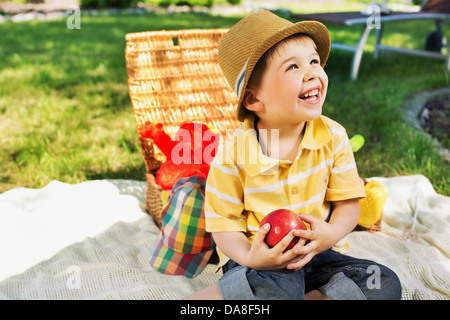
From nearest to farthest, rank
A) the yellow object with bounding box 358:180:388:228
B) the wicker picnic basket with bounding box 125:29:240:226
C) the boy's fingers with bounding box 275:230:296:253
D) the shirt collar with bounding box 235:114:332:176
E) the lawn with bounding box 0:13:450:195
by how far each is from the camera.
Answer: the boy's fingers with bounding box 275:230:296:253, the shirt collar with bounding box 235:114:332:176, the yellow object with bounding box 358:180:388:228, the wicker picnic basket with bounding box 125:29:240:226, the lawn with bounding box 0:13:450:195

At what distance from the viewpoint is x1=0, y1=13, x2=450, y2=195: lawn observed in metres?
2.60

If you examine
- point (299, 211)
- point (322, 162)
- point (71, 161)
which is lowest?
point (71, 161)

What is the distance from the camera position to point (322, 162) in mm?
1422

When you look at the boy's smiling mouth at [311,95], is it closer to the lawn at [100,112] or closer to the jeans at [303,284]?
the jeans at [303,284]

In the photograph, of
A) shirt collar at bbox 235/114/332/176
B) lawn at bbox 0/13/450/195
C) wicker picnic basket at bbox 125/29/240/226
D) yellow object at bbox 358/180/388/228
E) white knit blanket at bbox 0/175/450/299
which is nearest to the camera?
shirt collar at bbox 235/114/332/176

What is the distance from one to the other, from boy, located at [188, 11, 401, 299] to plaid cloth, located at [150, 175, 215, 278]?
0.22m

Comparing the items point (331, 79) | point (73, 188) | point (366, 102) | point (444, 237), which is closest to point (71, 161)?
point (73, 188)

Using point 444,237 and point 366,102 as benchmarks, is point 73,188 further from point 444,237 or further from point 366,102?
point 366,102

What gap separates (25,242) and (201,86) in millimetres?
1057

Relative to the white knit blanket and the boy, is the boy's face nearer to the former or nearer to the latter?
the boy

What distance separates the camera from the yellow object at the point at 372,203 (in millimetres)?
1809

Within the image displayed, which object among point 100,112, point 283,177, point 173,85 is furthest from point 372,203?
point 100,112

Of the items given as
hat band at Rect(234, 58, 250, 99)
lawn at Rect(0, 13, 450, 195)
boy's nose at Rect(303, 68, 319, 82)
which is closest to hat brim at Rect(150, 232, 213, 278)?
hat band at Rect(234, 58, 250, 99)

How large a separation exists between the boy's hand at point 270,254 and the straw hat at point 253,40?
0.41 meters
